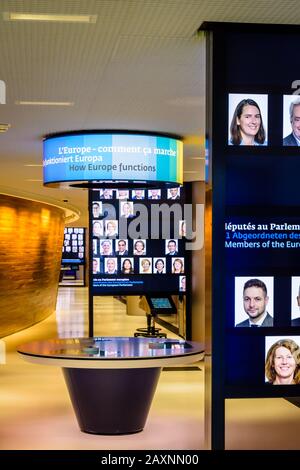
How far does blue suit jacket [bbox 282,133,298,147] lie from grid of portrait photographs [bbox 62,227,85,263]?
3690 centimetres

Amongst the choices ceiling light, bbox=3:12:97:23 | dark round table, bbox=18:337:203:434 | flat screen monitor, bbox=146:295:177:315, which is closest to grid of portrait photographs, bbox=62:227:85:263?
flat screen monitor, bbox=146:295:177:315

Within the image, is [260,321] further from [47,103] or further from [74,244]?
[74,244]

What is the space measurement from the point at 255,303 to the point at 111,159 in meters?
3.80

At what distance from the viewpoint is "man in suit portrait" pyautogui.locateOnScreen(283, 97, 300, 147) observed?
482 cm

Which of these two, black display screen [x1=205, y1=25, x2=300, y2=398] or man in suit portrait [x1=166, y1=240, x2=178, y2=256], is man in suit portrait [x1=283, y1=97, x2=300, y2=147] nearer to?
black display screen [x1=205, y1=25, x2=300, y2=398]

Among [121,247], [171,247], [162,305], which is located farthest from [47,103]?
[162,305]

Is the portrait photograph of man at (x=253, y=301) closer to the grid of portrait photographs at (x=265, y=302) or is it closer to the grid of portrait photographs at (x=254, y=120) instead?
the grid of portrait photographs at (x=265, y=302)

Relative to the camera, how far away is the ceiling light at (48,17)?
4500 mm

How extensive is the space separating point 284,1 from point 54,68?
6.68ft

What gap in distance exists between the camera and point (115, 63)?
560 cm

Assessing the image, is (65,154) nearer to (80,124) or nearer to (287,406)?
(80,124)

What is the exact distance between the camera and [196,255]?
43.0 feet
